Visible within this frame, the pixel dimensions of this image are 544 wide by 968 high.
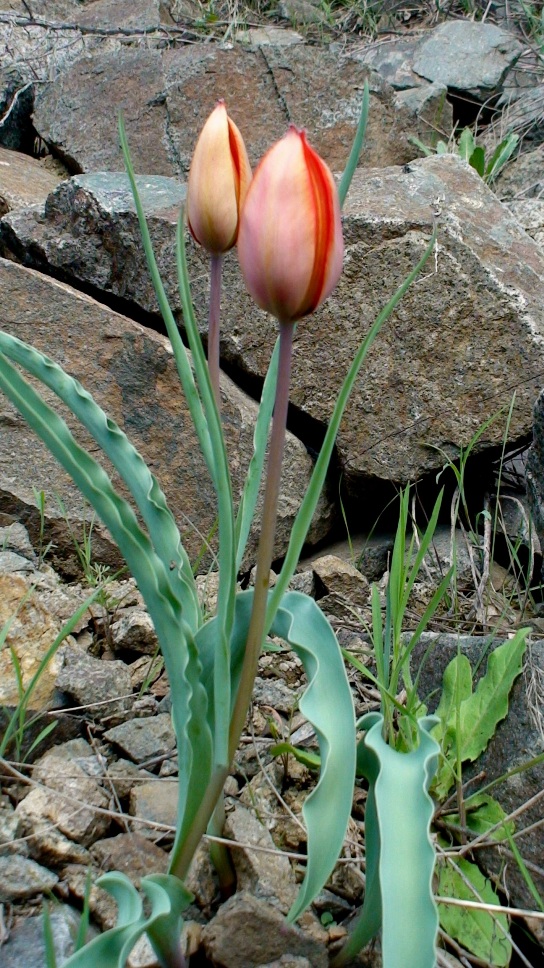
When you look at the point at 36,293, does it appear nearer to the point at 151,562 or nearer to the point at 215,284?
the point at 215,284

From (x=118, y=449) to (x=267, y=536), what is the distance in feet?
0.60

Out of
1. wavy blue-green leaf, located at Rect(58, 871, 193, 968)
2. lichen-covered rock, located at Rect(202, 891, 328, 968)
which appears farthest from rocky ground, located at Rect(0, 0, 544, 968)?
wavy blue-green leaf, located at Rect(58, 871, 193, 968)

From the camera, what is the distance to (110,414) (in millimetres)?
1793

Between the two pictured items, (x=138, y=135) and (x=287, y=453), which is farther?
(x=138, y=135)

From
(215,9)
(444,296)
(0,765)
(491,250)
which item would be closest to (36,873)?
(0,765)

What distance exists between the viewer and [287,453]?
1.82 meters

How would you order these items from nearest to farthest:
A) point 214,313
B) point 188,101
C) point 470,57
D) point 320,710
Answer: point 320,710
point 214,313
point 188,101
point 470,57

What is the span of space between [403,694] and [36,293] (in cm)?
110

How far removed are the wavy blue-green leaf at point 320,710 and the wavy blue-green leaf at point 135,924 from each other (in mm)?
109

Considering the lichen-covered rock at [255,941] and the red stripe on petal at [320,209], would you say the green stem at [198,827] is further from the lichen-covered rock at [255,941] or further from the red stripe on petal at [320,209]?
the red stripe on petal at [320,209]

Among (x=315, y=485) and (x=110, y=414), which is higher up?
(x=315, y=485)

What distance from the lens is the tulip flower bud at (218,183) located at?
84cm

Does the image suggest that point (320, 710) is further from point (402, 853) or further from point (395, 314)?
→ point (395, 314)

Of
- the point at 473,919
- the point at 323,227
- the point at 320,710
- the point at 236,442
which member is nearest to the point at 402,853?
the point at 320,710
